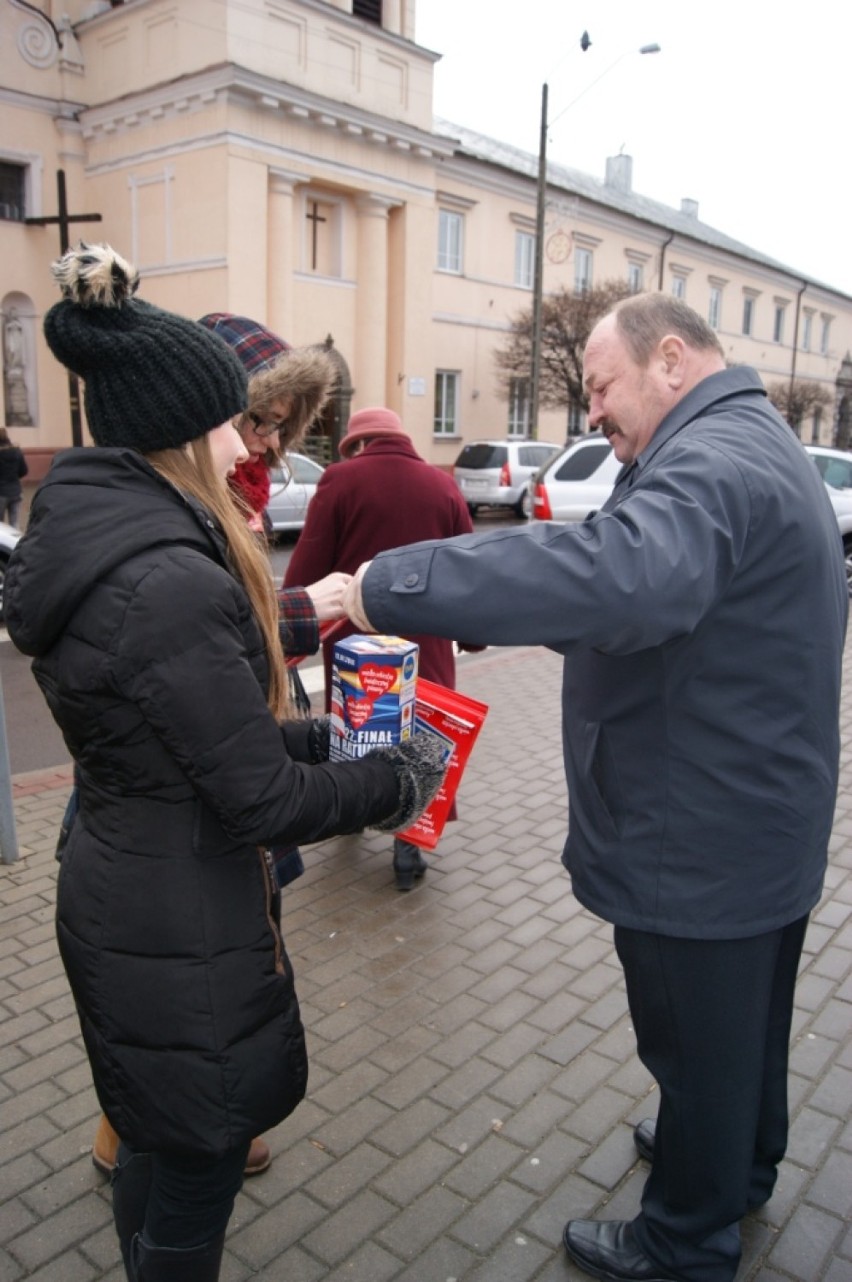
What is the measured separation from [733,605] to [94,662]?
1.11 metres

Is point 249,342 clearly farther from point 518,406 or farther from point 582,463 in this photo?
point 518,406

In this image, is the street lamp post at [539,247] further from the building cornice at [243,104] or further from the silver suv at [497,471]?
the building cornice at [243,104]

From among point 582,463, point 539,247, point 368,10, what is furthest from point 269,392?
point 368,10

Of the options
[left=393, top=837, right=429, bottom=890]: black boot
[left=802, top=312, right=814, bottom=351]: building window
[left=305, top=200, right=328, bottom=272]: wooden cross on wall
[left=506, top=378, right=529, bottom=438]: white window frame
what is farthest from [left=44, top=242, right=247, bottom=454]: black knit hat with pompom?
[left=802, top=312, right=814, bottom=351]: building window

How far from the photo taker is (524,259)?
30734 millimetres

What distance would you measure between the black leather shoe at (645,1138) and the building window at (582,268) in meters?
33.3

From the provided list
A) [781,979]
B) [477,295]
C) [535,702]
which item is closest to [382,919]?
[781,979]

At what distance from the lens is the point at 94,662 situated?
1561mm

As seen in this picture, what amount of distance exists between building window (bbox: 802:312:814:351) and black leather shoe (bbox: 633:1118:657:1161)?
174ft

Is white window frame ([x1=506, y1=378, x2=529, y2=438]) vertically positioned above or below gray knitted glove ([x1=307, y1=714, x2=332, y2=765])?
above

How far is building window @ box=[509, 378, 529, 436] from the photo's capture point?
30.0m

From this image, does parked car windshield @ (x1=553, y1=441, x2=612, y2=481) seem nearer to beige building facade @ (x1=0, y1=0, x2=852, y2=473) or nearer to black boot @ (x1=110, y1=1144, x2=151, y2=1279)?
beige building facade @ (x1=0, y1=0, x2=852, y2=473)

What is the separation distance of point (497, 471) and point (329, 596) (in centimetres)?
2024

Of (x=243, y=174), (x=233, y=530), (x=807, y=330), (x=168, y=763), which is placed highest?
(x=807, y=330)
